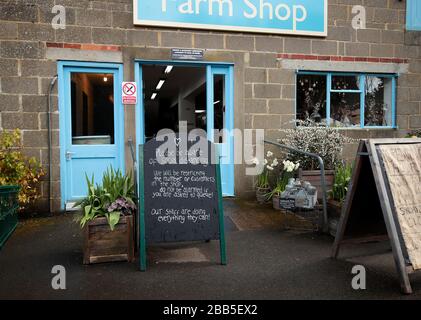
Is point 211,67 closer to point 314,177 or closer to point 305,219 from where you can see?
point 314,177

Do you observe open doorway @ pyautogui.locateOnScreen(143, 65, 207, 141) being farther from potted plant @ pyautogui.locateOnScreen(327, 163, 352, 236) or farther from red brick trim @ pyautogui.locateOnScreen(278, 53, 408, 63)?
potted plant @ pyautogui.locateOnScreen(327, 163, 352, 236)

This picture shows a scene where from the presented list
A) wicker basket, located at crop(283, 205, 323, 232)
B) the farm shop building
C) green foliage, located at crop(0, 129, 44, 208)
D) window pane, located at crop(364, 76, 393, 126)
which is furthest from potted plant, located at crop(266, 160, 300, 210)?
green foliage, located at crop(0, 129, 44, 208)

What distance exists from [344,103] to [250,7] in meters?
2.70

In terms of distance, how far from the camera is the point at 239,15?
6918 millimetres

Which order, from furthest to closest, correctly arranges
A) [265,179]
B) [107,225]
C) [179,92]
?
[179,92]
[265,179]
[107,225]

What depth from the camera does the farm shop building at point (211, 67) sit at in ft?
20.5

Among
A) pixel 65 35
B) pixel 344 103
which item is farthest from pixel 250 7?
pixel 65 35

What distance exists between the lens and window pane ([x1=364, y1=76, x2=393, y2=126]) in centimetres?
785

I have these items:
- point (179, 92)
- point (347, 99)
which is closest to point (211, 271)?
point (347, 99)

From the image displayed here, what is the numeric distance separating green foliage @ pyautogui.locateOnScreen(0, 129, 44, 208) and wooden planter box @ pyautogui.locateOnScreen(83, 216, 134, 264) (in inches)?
87.1

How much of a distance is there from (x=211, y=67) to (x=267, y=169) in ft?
7.13

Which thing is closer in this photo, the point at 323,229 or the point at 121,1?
the point at 323,229

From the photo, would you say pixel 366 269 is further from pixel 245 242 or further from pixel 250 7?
pixel 250 7

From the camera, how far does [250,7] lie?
6938 millimetres
